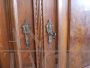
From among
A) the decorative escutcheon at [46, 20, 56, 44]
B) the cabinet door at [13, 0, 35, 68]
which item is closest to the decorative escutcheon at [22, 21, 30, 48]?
the cabinet door at [13, 0, 35, 68]

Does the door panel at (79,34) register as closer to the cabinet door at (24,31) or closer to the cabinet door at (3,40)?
the cabinet door at (24,31)

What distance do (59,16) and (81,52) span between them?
295 mm

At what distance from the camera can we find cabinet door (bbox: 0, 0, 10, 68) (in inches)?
33.4

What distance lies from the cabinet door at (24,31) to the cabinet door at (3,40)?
0.06 m

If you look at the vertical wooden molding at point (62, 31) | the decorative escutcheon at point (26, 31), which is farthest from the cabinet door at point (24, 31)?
the vertical wooden molding at point (62, 31)

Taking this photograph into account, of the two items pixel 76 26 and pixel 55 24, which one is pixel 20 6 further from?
pixel 76 26

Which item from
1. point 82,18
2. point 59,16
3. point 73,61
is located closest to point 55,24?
point 59,16

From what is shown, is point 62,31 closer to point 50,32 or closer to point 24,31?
point 50,32

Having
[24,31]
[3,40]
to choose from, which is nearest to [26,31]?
[24,31]

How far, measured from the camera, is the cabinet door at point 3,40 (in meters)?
0.85

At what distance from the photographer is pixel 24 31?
90 centimetres

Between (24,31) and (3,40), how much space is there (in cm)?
13

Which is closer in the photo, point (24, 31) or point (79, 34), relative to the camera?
point (24, 31)

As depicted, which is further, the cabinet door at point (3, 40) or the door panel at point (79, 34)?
the door panel at point (79, 34)
